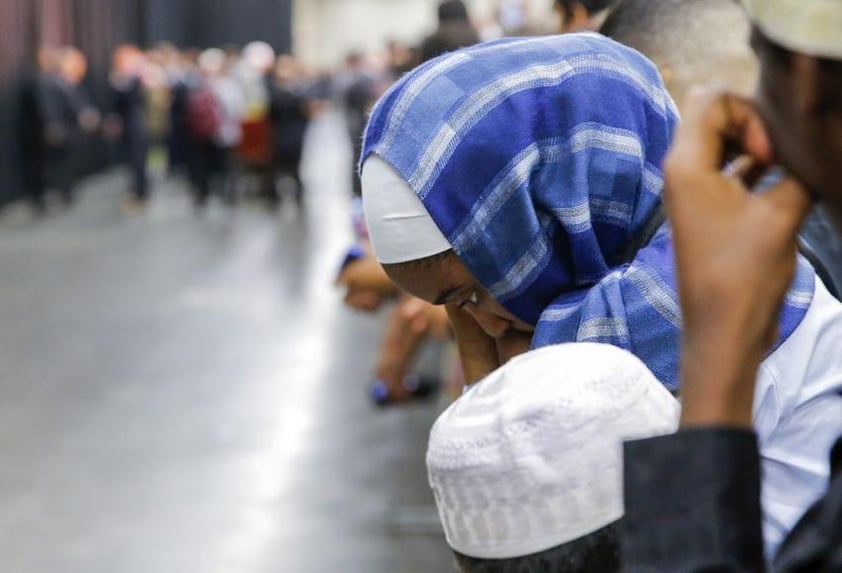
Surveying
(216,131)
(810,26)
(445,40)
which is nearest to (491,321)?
(810,26)

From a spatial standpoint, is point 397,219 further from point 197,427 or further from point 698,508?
point 197,427

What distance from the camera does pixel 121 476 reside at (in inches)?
224

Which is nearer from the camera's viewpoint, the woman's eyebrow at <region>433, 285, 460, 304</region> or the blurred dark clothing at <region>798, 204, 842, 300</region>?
the woman's eyebrow at <region>433, 285, 460, 304</region>

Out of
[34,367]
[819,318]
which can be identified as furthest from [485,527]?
[34,367]

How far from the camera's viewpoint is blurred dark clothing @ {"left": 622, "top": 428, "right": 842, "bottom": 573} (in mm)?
832

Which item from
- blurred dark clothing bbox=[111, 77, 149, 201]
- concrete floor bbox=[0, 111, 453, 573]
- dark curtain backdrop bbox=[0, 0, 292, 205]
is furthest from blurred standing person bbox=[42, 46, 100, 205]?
concrete floor bbox=[0, 111, 453, 573]

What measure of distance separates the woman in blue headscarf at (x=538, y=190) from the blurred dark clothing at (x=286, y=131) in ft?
49.0

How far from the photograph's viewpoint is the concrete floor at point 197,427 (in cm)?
493

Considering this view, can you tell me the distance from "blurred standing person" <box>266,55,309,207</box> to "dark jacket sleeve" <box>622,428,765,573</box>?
1546cm

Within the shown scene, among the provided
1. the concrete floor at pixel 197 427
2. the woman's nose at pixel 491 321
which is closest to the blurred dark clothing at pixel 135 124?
the concrete floor at pixel 197 427

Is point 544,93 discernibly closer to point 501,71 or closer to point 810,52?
point 501,71

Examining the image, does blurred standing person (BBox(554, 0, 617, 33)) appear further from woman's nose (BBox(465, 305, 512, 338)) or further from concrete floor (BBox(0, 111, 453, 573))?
concrete floor (BBox(0, 111, 453, 573))

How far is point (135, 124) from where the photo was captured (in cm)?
1642

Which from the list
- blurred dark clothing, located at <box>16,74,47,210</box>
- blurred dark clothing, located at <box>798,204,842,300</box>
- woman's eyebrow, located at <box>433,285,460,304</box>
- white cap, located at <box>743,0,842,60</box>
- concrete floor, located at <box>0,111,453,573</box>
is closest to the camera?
white cap, located at <box>743,0,842,60</box>
